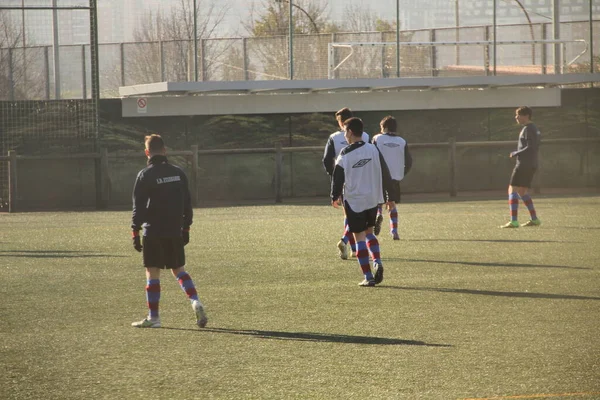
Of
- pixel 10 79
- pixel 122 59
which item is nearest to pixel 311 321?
pixel 10 79

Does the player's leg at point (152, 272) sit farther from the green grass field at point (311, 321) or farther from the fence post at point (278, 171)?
the fence post at point (278, 171)

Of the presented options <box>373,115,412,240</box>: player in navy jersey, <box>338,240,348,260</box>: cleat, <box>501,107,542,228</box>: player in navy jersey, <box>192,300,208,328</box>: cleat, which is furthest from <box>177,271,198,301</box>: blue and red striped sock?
<box>501,107,542,228</box>: player in navy jersey

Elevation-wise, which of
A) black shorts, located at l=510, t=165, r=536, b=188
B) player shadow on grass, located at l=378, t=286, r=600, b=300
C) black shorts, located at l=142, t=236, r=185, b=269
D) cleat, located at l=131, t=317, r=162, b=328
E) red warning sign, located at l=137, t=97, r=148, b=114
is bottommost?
player shadow on grass, located at l=378, t=286, r=600, b=300

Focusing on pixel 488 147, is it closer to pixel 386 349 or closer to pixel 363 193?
pixel 363 193

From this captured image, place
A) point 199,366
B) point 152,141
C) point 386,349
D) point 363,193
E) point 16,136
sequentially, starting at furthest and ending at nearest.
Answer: point 16,136 → point 363,193 → point 152,141 → point 386,349 → point 199,366

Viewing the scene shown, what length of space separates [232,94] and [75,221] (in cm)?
806

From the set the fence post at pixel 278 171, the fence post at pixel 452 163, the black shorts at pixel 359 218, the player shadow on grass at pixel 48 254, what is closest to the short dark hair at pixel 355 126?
the black shorts at pixel 359 218

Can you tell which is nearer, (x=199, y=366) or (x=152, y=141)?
(x=199, y=366)

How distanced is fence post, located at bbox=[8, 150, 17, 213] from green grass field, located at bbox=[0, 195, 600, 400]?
23.3 feet

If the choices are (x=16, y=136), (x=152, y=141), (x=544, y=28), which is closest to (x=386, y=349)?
(x=152, y=141)

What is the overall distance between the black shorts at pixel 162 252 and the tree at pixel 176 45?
19026 millimetres

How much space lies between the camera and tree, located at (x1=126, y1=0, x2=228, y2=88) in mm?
27844

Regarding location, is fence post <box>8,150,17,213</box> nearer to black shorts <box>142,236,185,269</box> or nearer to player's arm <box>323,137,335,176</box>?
player's arm <box>323,137,335,176</box>

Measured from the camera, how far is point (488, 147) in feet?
96.1
